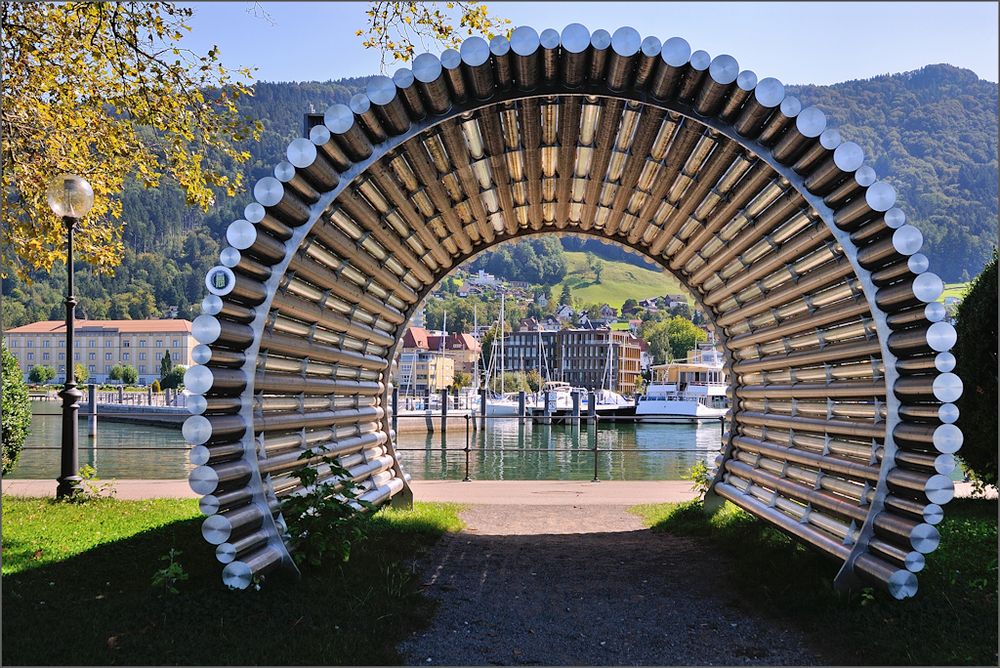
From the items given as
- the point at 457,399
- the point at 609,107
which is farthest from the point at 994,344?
the point at 457,399

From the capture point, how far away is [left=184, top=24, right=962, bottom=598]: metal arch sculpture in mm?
5926

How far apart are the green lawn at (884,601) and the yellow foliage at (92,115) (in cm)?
867

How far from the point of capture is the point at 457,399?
2901 inches

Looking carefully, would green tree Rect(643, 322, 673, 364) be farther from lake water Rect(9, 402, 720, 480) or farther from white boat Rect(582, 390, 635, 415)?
lake water Rect(9, 402, 720, 480)

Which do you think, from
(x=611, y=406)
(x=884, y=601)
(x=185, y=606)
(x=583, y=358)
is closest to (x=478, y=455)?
(x=884, y=601)

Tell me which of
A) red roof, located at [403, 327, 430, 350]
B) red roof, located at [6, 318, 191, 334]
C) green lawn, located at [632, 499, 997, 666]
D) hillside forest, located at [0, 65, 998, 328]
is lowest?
green lawn, located at [632, 499, 997, 666]

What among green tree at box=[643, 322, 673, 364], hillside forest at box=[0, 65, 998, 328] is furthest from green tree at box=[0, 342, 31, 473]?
green tree at box=[643, 322, 673, 364]

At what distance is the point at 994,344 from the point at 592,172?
501cm

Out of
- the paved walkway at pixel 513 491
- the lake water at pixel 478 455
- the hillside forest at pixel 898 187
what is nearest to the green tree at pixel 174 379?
the hillside forest at pixel 898 187

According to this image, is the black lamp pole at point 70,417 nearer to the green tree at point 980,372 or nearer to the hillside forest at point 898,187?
the green tree at point 980,372

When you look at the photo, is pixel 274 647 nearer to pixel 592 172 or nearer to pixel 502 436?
pixel 592 172

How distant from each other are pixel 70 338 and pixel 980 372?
10.8 meters

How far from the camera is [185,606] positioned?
5.53 meters

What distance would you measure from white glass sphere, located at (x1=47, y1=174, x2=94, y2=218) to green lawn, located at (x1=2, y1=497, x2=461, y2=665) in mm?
3969
